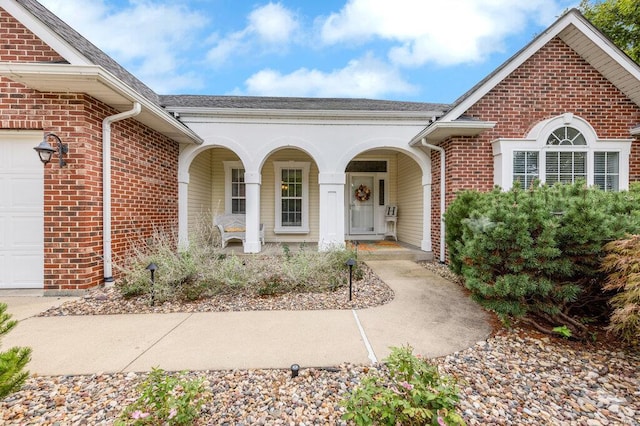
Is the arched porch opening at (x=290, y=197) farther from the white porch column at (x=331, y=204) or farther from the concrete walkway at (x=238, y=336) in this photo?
the concrete walkway at (x=238, y=336)

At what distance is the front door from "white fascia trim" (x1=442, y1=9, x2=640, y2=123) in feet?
12.6

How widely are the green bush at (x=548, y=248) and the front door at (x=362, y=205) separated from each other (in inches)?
253

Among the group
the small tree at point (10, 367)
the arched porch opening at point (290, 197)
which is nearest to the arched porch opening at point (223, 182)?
the arched porch opening at point (290, 197)

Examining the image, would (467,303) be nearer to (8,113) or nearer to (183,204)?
(183,204)

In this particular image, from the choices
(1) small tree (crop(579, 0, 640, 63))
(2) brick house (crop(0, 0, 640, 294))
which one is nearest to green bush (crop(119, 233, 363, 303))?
(2) brick house (crop(0, 0, 640, 294))

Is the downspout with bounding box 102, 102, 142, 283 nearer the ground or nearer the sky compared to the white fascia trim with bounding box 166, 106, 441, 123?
nearer the ground

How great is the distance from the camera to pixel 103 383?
2.14 m

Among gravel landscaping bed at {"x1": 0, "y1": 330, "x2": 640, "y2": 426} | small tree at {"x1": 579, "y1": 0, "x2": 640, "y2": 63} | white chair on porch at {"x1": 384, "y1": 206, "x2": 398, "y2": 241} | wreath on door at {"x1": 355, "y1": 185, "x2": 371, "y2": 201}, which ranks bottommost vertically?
gravel landscaping bed at {"x1": 0, "y1": 330, "x2": 640, "y2": 426}

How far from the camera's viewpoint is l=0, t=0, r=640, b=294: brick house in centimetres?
413

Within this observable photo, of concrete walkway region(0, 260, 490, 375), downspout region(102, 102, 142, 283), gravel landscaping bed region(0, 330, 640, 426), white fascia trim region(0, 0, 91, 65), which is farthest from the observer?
downspout region(102, 102, 142, 283)

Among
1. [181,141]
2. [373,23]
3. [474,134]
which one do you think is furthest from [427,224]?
[373,23]

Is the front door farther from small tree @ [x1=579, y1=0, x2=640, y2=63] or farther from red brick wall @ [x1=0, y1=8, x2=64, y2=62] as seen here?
small tree @ [x1=579, y1=0, x2=640, y2=63]

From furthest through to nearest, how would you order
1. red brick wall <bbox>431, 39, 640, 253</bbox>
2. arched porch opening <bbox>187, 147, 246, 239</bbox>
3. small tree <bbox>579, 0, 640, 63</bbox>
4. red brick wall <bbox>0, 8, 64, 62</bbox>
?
small tree <bbox>579, 0, 640, 63</bbox> → arched porch opening <bbox>187, 147, 246, 239</bbox> → red brick wall <bbox>431, 39, 640, 253</bbox> → red brick wall <bbox>0, 8, 64, 62</bbox>

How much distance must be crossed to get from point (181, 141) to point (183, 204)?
1.55m
